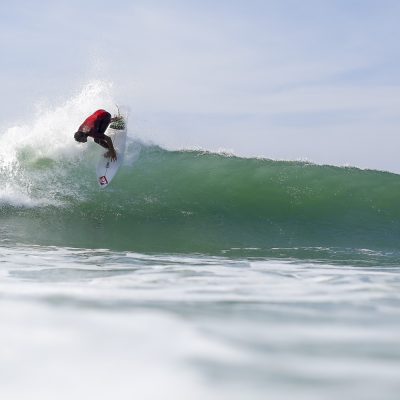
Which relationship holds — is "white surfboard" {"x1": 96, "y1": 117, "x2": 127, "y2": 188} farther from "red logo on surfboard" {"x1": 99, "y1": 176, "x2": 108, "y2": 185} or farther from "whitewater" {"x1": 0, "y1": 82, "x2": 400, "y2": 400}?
"whitewater" {"x1": 0, "y1": 82, "x2": 400, "y2": 400}

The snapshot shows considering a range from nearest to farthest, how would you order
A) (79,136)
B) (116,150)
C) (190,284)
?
(190,284)
(79,136)
(116,150)

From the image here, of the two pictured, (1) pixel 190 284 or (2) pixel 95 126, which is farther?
(2) pixel 95 126

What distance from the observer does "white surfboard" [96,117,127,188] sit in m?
9.88

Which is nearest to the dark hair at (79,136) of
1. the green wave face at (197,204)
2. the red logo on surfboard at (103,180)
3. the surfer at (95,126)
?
the surfer at (95,126)

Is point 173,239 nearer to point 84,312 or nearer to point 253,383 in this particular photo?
point 84,312

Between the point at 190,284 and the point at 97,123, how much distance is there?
5419 mm

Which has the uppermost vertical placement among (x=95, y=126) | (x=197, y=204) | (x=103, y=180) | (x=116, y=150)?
Result: (x=95, y=126)

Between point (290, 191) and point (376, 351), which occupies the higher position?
point (290, 191)

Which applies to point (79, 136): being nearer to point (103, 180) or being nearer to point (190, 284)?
point (103, 180)

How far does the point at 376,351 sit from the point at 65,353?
4.42 feet

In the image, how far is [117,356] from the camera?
248cm

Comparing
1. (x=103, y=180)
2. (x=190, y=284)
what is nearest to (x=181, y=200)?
(x=103, y=180)

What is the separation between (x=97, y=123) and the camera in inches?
361

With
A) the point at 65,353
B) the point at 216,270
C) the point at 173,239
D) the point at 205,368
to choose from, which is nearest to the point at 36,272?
the point at 216,270
